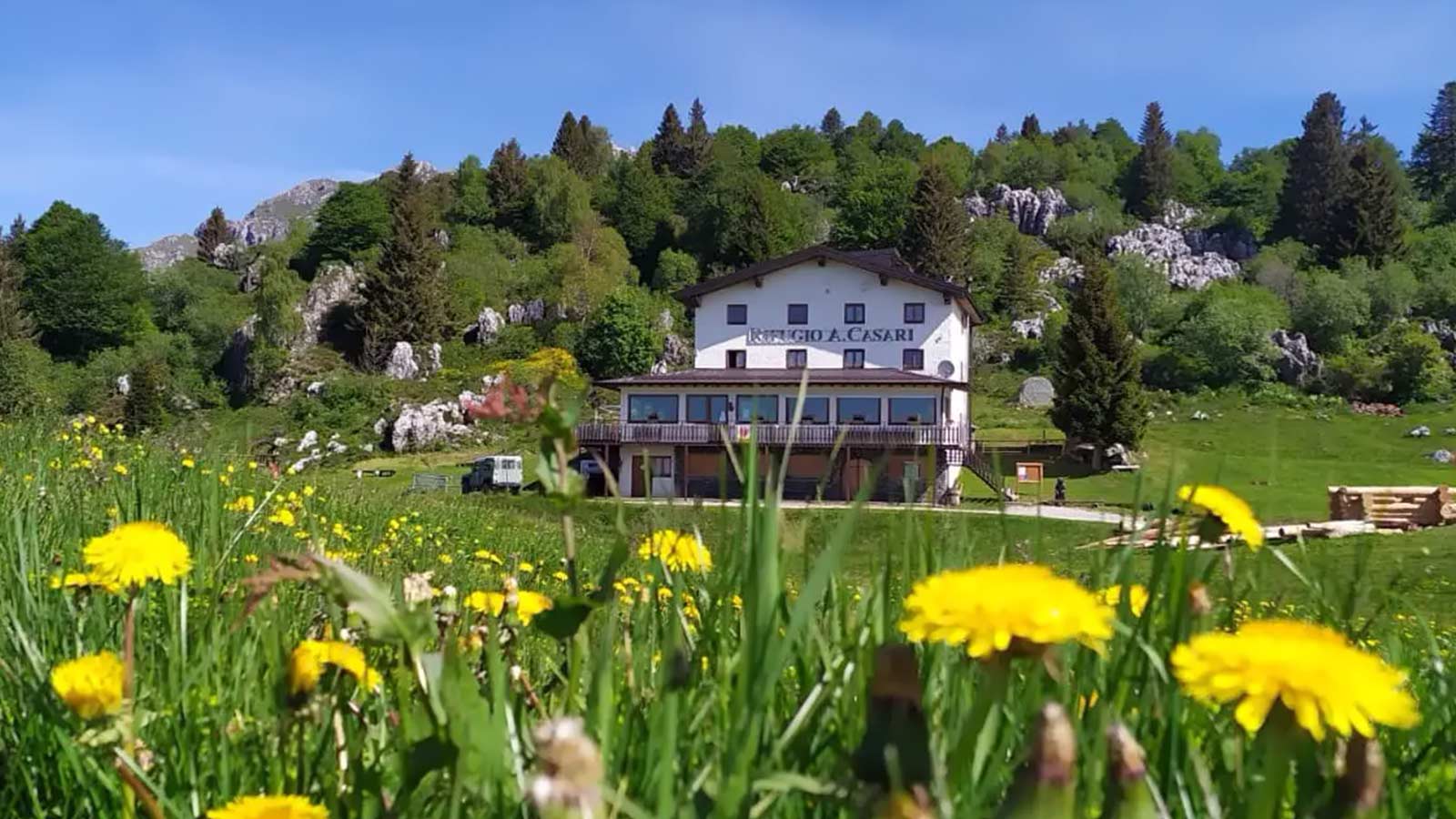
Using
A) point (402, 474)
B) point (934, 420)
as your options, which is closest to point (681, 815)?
point (934, 420)

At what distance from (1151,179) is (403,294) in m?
68.4

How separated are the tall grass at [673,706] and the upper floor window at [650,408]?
34624mm

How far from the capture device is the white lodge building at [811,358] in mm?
35406

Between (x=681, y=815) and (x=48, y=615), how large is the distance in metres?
1.57

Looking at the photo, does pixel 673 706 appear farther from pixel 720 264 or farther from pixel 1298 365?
pixel 720 264

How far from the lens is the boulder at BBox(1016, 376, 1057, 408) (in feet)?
175

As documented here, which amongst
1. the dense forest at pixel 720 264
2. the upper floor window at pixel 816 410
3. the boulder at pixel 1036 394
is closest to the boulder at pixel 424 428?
the dense forest at pixel 720 264

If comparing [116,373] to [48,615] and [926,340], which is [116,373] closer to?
[926,340]

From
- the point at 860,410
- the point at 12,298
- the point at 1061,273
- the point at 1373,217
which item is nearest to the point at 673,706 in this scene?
the point at 860,410

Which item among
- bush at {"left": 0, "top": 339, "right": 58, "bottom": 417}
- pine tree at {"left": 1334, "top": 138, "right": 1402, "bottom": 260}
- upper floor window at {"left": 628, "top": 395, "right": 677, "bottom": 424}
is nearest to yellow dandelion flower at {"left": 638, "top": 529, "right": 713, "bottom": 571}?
bush at {"left": 0, "top": 339, "right": 58, "bottom": 417}

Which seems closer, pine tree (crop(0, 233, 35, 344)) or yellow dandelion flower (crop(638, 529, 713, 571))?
yellow dandelion flower (crop(638, 529, 713, 571))

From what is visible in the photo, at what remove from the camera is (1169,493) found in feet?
3.57

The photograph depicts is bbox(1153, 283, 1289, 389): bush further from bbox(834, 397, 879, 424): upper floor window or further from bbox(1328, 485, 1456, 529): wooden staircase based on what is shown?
bbox(1328, 485, 1456, 529): wooden staircase

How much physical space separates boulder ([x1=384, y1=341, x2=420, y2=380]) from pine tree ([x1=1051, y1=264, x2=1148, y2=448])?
35.9 metres
